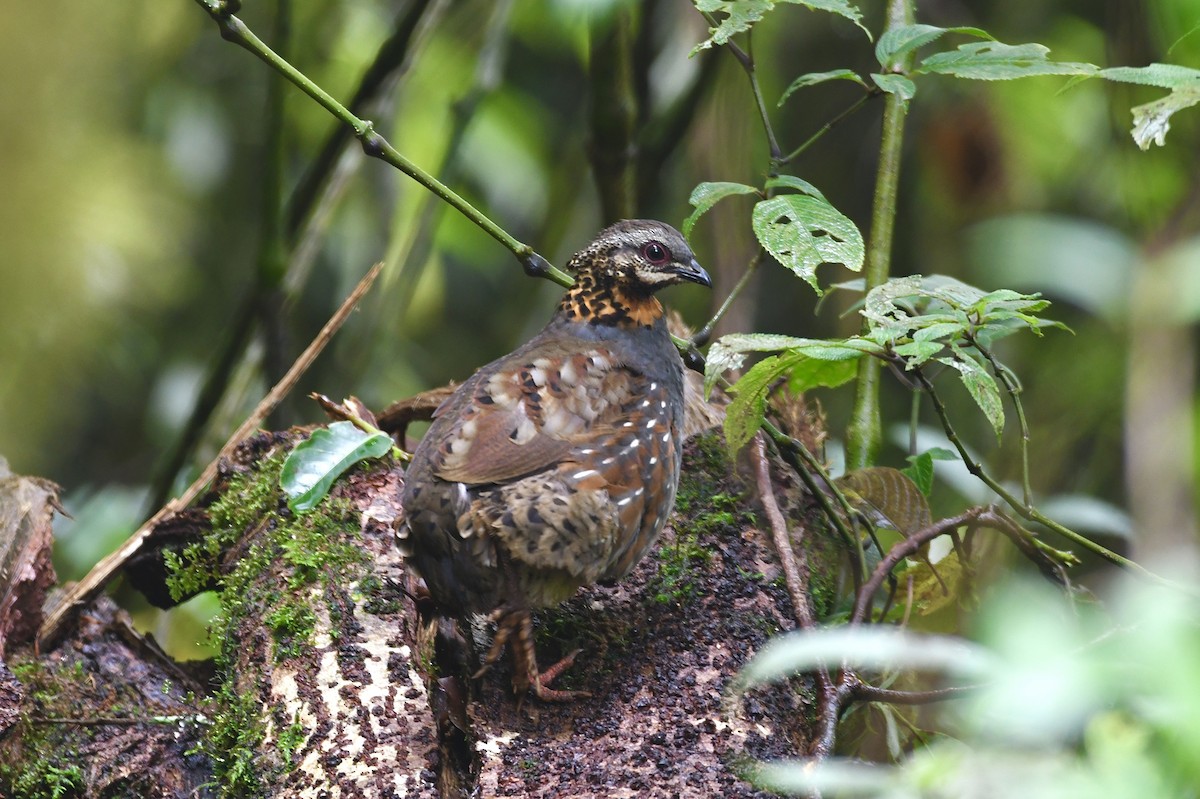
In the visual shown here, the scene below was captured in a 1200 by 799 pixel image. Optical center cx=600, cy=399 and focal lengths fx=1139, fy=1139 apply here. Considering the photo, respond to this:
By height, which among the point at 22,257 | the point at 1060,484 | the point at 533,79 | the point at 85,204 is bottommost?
the point at 1060,484

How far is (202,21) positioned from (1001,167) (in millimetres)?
4288

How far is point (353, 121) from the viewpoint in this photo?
3074mm

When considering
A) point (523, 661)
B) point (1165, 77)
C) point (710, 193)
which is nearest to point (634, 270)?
point (710, 193)

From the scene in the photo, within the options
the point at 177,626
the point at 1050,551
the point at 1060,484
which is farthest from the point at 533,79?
the point at 1050,551

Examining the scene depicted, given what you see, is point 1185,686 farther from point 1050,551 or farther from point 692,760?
point 1050,551

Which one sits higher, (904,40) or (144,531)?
(904,40)

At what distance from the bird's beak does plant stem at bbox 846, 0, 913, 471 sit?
579 millimetres

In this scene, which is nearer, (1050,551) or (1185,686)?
(1185,686)

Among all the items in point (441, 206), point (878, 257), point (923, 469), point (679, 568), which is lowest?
point (679, 568)

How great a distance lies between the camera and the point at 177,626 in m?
5.16

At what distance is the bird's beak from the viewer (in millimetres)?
3467

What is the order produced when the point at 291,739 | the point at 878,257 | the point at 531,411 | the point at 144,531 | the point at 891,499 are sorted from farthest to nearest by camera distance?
the point at 878,257 → the point at 144,531 → the point at 891,499 → the point at 531,411 → the point at 291,739

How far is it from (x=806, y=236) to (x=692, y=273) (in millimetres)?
714

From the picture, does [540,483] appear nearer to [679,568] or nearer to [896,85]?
[679,568]
